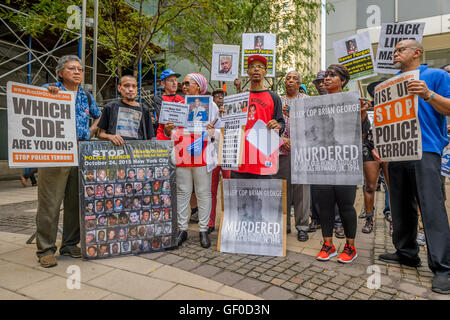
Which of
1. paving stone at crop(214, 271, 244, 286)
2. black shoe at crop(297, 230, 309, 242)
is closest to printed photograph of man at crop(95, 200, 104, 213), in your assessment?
paving stone at crop(214, 271, 244, 286)

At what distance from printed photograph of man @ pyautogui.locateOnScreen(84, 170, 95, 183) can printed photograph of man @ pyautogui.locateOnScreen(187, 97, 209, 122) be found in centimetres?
128

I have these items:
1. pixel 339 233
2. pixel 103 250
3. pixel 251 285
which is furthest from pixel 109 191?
pixel 339 233

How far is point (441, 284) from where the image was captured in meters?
2.52

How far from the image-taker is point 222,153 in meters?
3.57

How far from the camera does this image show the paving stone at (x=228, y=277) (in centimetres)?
265

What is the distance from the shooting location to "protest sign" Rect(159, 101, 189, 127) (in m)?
3.51

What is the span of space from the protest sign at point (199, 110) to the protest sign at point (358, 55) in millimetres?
2010

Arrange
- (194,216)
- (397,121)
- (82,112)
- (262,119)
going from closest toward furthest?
(397,121) < (82,112) < (262,119) < (194,216)

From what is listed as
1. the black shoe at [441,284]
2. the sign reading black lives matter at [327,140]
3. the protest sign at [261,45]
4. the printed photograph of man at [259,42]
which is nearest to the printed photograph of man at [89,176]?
the sign reading black lives matter at [327,140]

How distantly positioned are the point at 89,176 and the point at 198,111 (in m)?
1.45

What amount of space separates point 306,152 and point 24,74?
42.7ft

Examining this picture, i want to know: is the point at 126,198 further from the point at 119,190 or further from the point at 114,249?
the point at 114,249

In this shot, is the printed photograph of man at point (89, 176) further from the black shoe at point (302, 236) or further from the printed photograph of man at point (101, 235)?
the black shoe at point (302, 236)

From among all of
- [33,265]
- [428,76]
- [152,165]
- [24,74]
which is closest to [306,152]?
[428,76]
